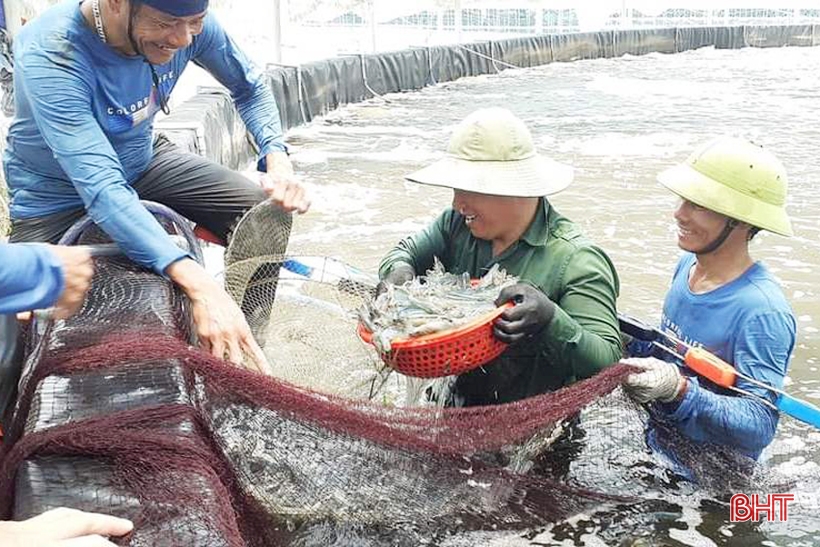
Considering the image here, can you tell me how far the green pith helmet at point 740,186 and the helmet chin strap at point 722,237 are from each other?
74 millimetres

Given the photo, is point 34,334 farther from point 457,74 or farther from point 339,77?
point 457,74

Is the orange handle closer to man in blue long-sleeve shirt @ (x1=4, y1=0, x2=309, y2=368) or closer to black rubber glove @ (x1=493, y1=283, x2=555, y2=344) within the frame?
black rubber glove @ (x1=493, y1=283, x2=555, y2=344)

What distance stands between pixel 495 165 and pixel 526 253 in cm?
35

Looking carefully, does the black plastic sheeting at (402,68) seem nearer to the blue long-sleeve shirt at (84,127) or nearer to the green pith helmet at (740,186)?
the blue long-sleeve shirt at (84,127)

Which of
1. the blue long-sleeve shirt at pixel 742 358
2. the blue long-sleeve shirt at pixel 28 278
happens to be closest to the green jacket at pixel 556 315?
the blue long-sleeve shirt at pixel 742 358

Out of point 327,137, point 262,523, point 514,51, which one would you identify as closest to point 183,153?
point 262,523

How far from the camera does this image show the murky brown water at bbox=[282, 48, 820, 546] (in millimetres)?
4496

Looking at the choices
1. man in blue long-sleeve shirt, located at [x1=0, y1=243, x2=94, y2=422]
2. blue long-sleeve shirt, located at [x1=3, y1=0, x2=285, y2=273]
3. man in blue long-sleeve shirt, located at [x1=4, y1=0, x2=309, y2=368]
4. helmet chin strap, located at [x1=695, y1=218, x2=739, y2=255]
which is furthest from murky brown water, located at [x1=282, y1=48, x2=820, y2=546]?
man in blue long-sleeve shirt, located at [x1=0, y1=243, x2=94, y2=422]

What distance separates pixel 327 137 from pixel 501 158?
11903 millimetres

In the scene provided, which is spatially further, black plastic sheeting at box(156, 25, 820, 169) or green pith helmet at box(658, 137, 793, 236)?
black plastic sheeting at box(156, 25, 820, 169)

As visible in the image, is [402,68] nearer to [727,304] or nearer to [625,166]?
[625,166]

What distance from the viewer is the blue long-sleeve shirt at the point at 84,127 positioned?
9.68 feet

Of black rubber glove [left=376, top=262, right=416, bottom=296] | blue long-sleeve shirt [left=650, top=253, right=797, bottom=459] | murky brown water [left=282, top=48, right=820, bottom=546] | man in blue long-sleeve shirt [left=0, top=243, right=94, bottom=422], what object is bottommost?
murky brown water [left=282, top=48, right=820, bottom=546]

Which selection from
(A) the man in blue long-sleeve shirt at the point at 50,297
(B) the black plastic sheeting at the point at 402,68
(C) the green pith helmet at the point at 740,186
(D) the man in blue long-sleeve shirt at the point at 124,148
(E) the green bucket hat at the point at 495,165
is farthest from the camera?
(B) the black plastic sheeting at the point at 402,68
